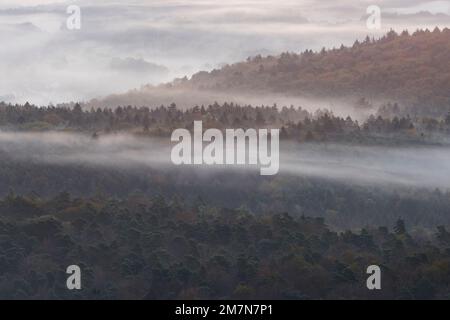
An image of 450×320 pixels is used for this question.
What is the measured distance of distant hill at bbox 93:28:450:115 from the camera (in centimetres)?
15550

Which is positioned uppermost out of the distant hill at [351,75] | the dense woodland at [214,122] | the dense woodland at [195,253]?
the distant hill at [351,75]

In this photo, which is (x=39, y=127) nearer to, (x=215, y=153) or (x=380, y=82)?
(x=215, y=153)

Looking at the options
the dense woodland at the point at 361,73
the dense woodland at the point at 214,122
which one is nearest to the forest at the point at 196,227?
the dense woodland at the point at 214,122

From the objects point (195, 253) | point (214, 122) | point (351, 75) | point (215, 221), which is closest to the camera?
point (195, 253)

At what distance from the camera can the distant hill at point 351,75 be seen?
156 m

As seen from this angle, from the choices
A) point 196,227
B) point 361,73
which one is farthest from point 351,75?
point 196,227

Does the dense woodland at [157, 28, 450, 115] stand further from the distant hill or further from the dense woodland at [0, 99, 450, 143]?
the dense woodland at [0, 99, 450, 143]

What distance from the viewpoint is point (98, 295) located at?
7619cm

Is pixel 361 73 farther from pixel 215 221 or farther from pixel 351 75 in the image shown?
pixel 215 221

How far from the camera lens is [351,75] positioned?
552ft

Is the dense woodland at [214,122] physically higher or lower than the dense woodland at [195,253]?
higher

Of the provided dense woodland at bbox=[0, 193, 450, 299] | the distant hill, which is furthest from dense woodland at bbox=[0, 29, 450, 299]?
the distant hill

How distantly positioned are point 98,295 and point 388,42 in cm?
9985

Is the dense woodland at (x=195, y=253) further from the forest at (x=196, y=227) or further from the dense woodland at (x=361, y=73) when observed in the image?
the dense woodland at (x=361, y=73)
